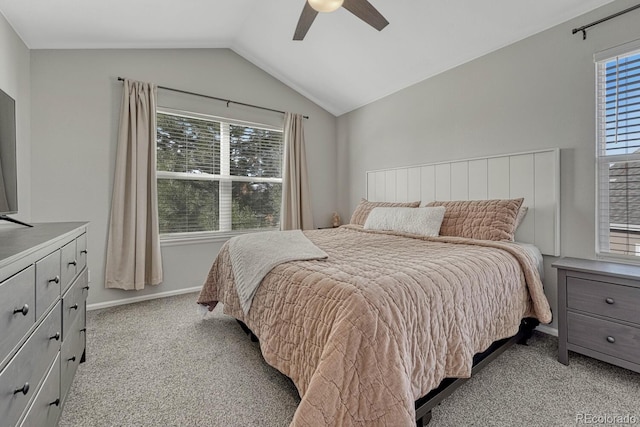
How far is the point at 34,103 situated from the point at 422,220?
3622 mm

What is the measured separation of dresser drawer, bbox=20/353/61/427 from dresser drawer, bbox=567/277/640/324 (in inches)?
104

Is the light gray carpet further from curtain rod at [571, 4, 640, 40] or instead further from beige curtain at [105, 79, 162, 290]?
curtain rod at [571, 4, 640, 40]

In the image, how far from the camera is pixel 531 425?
4.31ft

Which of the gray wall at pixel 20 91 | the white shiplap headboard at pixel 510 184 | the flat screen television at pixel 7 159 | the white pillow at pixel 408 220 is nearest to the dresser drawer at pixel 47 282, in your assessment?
the flat screen television at pixel 7 159

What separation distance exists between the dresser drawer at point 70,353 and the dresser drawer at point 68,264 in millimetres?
256

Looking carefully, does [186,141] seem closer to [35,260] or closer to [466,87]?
[35,260]

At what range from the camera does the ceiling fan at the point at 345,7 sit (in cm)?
171

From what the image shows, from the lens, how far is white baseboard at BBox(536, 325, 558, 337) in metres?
2.23

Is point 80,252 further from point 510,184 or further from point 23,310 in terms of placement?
point 510,184

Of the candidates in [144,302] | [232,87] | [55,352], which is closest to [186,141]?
[232,87]

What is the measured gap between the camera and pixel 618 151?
198 cm

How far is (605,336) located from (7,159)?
3.46 metres

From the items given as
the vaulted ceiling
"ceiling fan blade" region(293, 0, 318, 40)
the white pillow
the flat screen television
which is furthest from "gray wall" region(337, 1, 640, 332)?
the flat screen television

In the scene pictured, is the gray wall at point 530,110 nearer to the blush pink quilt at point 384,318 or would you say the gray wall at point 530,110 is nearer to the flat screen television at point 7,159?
the blush pink quilt at point 384,318
